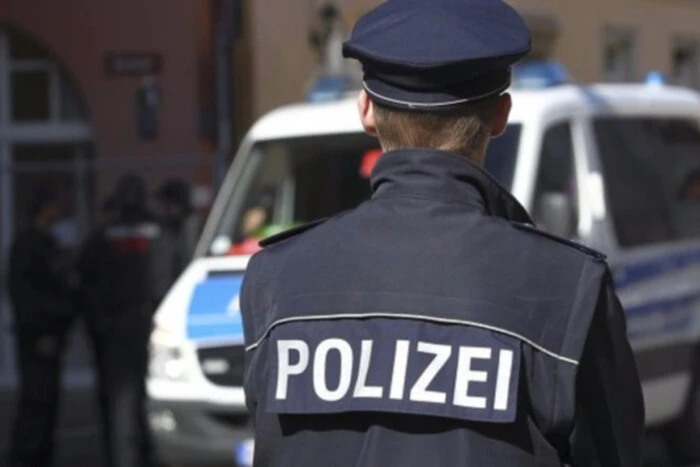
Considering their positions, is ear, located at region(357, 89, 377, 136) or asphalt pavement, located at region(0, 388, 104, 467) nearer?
ear, located at region(357, 89, 377, 136)

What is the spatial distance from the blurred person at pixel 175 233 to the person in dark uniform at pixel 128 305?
6 cm

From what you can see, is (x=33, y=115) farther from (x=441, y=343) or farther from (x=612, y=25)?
Answer: (x=441, y=343)

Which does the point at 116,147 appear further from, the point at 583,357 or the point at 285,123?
the point at 583,357

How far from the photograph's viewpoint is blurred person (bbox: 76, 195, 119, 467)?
9766 mm

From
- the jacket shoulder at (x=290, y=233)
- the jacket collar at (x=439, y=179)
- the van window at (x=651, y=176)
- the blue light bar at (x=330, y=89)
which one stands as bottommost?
the van window at (x=651, y=176)

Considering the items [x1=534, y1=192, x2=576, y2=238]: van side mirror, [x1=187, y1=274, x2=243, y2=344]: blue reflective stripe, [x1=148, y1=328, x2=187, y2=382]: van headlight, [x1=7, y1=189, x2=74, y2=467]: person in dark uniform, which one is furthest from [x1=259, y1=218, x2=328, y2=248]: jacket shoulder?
[x1=7, y1=189, x2=74, y2=467]: person in dark uniform

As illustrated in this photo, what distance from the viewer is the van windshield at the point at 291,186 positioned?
8.40 m

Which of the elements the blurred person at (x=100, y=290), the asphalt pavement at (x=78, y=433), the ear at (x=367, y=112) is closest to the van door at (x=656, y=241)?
the asphalt pavement at (x=78, y=433)

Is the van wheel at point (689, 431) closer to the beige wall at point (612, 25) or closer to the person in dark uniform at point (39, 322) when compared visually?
the person in dark uniform at point (39, 322)

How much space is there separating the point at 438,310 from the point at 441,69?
1.08 ft

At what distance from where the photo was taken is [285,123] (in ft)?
28.5

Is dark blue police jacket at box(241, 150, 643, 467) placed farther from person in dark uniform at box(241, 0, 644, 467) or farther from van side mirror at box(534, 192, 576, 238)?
van side mirror at box(534, 192, 576, 238)

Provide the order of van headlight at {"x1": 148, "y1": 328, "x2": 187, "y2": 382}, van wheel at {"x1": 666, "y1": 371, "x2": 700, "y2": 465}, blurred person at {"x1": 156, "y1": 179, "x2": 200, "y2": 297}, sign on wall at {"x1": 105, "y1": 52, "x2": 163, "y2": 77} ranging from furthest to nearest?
sign on wall at {"x1": 105, "y1": 52, "x2": 163, "y2": 77} < blurred person at {"x1": 156, "y1": 179, "x2": 200, "y2": 297} < van wheel at {"x1": 666, "y1": 371, "x2": 700, "y2": 465} < van headlight at {"x1": 148, "y1": 328, "x2": 187, "y2": 382}

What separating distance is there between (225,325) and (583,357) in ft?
18.8
